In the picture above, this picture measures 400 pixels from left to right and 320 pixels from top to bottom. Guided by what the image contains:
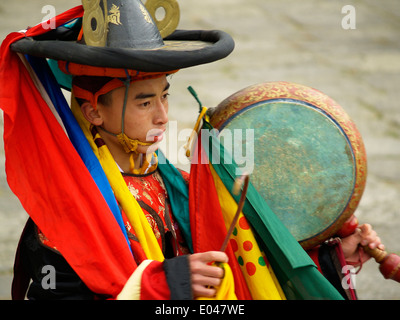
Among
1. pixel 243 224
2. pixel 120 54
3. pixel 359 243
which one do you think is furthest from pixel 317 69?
pixel 120 54

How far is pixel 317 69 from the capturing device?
855 centimetres

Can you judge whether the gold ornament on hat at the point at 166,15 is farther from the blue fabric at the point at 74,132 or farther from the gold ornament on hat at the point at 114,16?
the blue fabric at the point at 74,132

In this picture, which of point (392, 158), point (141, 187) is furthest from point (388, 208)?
point (141, 187)

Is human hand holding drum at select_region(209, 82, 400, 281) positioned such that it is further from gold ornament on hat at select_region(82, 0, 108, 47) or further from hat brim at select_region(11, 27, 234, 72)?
gold ornament on hat at select_region(82, 0, 108, 47)

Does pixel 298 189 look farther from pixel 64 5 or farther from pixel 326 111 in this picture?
pixel 64 5

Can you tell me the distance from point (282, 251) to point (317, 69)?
252 inches

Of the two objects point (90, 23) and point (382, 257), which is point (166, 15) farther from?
point (382, 257)

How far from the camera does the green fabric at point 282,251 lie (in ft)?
8.03

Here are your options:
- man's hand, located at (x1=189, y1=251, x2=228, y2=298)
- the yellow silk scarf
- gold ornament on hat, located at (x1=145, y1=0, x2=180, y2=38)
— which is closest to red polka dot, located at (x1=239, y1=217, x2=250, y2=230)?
the yellow silk scarf

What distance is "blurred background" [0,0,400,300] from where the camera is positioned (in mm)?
5250

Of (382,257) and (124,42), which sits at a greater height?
(124,42)

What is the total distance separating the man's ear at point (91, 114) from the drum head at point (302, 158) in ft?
1.78

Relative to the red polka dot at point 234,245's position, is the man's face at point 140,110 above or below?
above

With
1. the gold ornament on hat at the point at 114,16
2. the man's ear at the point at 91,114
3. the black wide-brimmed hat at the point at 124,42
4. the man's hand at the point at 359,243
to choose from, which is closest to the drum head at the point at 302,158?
the man's hand at the point at 359,243
